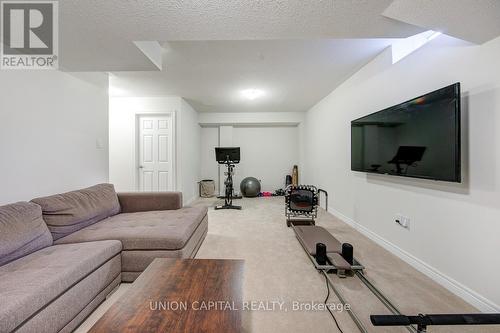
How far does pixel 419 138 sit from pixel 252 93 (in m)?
3.08

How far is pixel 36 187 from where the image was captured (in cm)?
215

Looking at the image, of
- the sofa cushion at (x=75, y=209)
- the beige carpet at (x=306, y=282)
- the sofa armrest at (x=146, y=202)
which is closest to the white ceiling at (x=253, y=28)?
the sofa cushion at (x=75, y=209)

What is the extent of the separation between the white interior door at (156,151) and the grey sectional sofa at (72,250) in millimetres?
2109

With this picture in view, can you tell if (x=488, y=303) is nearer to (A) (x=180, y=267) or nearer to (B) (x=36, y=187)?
(A) (x=180, y=267)

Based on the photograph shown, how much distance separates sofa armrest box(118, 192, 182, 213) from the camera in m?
2.79

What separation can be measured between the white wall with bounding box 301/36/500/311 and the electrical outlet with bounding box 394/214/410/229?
2.1 inches

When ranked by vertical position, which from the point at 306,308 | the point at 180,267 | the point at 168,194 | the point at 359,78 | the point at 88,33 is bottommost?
the point at 306,308

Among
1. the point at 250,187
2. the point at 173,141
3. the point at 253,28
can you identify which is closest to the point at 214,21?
the point at 253,28

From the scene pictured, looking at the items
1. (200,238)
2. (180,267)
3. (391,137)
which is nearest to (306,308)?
(180,267)

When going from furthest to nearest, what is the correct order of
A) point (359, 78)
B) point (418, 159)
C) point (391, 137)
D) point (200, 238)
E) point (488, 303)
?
point (359, 78) < point (200, 238) < point (391, 137) < point (418, 159) < point (488, 303)

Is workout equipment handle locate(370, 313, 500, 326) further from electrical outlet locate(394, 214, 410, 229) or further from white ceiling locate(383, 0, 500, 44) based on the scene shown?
white ceiling locate(383, 0, 500, 44)

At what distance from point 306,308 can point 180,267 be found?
0.97m

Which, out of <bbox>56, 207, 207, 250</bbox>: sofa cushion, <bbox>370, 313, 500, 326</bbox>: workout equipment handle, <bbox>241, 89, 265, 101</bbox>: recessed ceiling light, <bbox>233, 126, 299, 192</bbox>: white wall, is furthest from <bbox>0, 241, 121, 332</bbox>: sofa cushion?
<bbox>233, 126, 299, 192</bbox>: white wall

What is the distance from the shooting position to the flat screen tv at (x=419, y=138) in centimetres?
162
